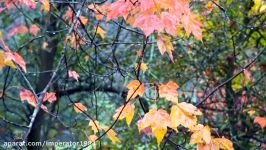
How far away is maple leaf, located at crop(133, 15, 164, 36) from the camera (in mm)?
2045

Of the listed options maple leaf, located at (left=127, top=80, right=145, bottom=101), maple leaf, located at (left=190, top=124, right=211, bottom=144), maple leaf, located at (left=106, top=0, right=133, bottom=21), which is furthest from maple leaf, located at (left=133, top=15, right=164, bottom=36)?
maple leaf, located at (left=190, top=124, right=211, bottom=144)

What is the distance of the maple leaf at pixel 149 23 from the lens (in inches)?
80.5

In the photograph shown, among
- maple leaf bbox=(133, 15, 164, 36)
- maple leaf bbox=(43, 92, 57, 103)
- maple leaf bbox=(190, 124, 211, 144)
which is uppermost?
maple leaf bbox=(133, 15, 164, 36)

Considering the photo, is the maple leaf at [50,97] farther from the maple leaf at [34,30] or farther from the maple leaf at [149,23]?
the maple leaf at [34,30]

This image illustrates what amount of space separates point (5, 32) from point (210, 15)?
364cm

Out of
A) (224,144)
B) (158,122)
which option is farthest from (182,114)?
(224,144)

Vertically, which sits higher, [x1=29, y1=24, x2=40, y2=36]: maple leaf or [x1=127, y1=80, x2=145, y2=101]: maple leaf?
[x1=29, y1=24, x2=40, y2=36]: maple leaf

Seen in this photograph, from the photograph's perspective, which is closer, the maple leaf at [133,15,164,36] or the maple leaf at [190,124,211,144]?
the maple leaf at [133,15,164,36]

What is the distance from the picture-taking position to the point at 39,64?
18.2 ft

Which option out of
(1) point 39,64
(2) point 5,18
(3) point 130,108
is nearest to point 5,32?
(2) point 5,18

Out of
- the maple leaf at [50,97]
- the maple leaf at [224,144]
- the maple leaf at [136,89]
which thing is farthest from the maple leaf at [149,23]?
the maple leaf at [50,97]

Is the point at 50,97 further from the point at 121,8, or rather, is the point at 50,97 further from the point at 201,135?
the point at 201,135

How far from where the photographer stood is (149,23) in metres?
2.07

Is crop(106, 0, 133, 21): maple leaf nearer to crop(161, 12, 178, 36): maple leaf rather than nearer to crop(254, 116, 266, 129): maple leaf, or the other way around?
crop(161, 12, 178, 36): maple leaf
